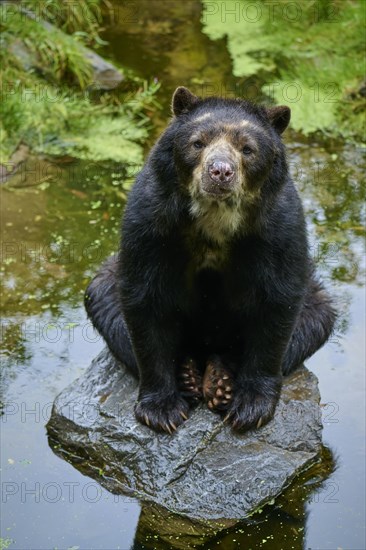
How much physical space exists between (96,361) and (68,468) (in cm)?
93

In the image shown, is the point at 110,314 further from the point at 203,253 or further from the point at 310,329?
the point at 310,329

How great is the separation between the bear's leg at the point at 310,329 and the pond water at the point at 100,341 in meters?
0.59

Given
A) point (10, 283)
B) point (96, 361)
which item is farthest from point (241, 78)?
point (96, 361)

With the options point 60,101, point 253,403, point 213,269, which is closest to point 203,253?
point 213,269

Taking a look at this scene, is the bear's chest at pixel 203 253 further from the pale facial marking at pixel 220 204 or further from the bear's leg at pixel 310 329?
the bear's leg at pixel 310 329

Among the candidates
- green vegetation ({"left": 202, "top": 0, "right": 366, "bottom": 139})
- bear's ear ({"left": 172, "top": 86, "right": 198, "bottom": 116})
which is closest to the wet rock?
bear's ear ({"left": 172, "top": 86, "right": 198, "bottom": 116})

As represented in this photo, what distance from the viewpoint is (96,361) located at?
27.4 ft

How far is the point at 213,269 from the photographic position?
23.8ft

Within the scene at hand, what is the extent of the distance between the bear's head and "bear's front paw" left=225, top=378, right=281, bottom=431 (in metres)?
1.57

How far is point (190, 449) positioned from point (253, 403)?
0.57 metres

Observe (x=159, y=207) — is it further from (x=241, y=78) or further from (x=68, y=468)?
(x=241, y=78)

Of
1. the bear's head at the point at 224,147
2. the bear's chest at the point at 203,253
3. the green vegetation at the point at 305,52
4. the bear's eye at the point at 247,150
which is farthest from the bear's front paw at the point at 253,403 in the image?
the green vegetation at the point at 305,52

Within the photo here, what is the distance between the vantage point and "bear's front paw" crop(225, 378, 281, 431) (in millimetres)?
7512

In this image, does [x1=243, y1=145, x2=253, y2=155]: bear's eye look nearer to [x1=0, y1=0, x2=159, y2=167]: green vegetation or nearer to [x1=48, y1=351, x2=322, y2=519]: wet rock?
[x1=48, y1=351, x2=322, y2=519]: wet rock
